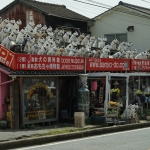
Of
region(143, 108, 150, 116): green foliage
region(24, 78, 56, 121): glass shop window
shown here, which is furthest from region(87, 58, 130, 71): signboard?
region(143, 108, 150, 116): green foliage

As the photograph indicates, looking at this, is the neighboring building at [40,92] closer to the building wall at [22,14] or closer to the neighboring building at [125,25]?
the building wall at [22,14]

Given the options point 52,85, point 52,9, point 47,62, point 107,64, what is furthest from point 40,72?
point 52,9

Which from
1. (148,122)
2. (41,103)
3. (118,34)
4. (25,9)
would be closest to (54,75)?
(41,103)

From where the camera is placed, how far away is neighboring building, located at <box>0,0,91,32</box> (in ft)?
96.3

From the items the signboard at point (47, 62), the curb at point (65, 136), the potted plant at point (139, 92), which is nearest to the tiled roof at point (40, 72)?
the signboard at point (47, 62)

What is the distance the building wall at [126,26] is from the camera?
32031 mm

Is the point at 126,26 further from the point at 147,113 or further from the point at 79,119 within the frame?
the point at 79,119

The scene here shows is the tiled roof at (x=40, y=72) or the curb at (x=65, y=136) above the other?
the tiled roof at (x=40, y=72)

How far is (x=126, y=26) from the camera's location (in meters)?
32.8

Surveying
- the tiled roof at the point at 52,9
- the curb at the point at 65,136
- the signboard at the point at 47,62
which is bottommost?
the curb at the point at 65,136

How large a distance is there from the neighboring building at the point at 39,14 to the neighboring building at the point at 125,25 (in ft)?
7.90

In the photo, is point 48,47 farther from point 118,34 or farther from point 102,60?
point 118,34

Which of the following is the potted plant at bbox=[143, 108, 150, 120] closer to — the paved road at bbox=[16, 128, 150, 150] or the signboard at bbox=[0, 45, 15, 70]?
the paved road at bbox=[16, 128, 150, 150]

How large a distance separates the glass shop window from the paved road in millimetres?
3170
